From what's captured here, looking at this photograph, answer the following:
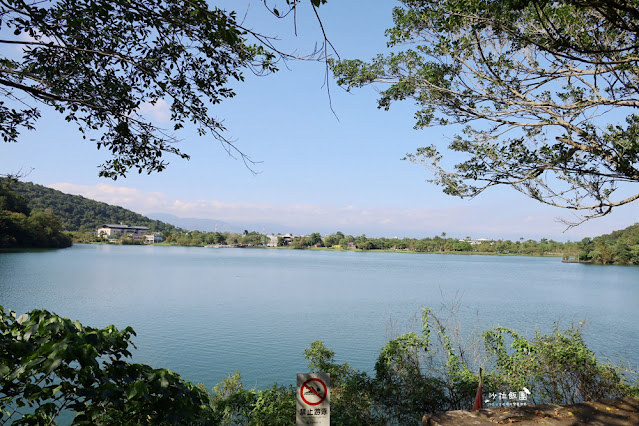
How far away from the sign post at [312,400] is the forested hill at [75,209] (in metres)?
46.9

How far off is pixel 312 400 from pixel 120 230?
9270 cm

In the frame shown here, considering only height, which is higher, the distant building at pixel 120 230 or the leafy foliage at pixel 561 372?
the distant building at pixel 120 230

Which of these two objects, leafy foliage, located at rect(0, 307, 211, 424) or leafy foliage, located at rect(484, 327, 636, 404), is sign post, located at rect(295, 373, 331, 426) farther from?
leafy foliage, located at rect(484, 327, 636, 404)

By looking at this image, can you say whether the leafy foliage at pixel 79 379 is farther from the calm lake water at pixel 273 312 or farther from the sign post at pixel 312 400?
the calm lake water at pixel 273 312

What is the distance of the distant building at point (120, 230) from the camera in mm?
77750

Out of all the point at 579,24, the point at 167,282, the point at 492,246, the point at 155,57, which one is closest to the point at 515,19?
the point at 579,24

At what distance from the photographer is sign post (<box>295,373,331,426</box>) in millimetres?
2480

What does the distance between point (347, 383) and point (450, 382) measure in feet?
4.44

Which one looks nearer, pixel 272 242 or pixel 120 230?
pixel 120 230

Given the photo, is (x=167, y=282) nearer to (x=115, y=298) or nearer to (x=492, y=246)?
(x=115, y=298)

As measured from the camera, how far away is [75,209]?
201 ft

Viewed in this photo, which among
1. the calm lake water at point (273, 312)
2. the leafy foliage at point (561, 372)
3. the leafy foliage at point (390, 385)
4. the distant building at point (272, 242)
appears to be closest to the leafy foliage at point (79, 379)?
the leafy foliage at point (390, 385)

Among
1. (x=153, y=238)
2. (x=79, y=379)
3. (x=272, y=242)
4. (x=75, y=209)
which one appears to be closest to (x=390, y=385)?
(x=79, y=379)

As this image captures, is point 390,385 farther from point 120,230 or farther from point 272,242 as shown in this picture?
point 272,242
